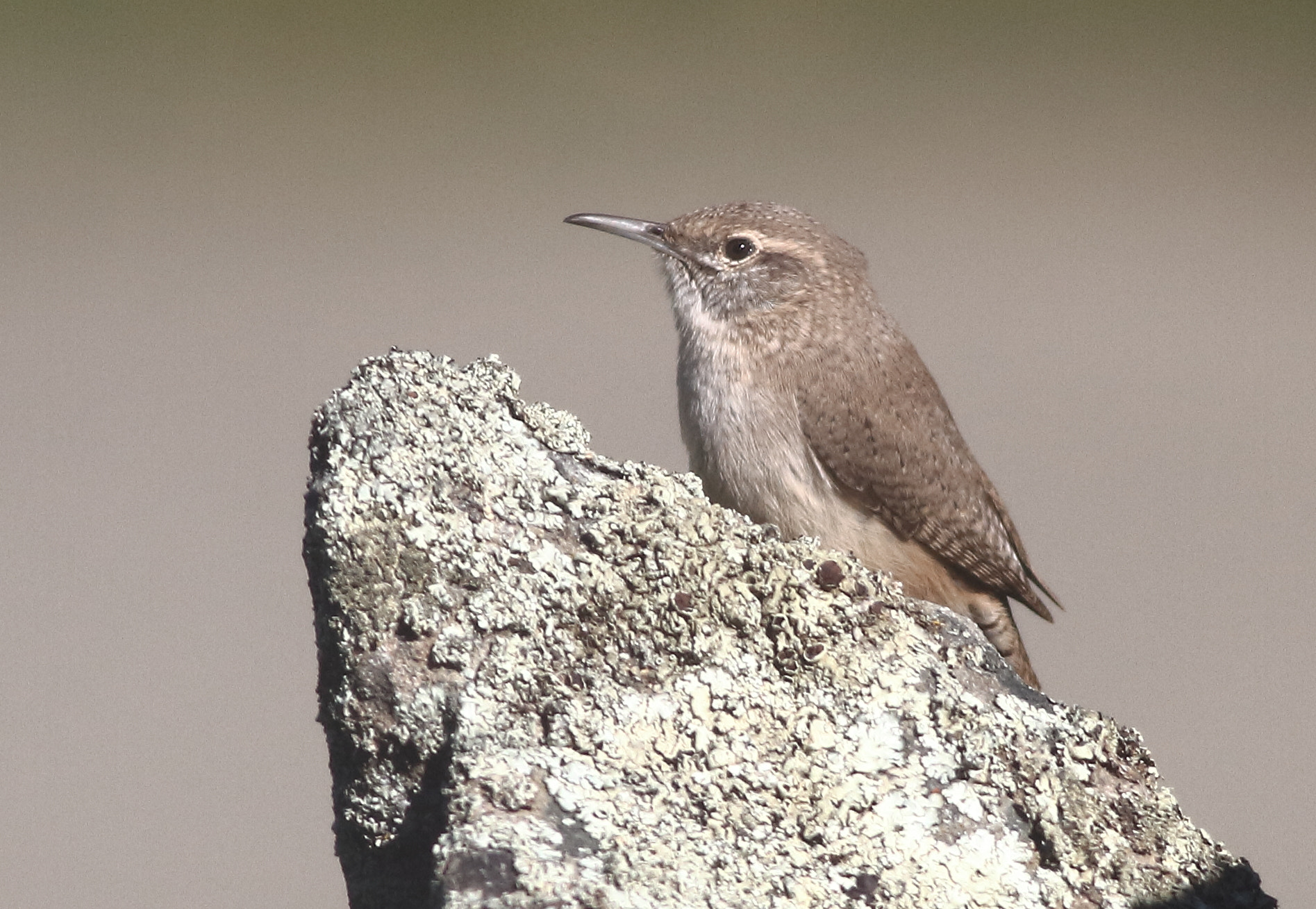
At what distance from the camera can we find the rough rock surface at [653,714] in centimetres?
200

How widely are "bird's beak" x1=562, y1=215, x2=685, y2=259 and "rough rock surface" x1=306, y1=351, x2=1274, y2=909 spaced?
1.94 metres

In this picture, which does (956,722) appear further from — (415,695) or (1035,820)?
(415,695)

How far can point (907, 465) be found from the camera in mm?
3871

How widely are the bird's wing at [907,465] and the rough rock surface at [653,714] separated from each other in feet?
4.25

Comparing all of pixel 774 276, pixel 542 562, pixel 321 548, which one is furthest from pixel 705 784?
pixel 774 276

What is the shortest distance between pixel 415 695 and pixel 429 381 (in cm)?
63

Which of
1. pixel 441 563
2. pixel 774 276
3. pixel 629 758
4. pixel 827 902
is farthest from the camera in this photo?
pixel 774 276

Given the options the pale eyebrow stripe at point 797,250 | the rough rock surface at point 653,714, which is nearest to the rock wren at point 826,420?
the pale eyebrow stripe at point 797,250

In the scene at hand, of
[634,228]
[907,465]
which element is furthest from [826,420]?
[634,228]

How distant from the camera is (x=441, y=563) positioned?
2236 millimetres

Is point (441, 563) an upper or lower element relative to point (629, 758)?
upper

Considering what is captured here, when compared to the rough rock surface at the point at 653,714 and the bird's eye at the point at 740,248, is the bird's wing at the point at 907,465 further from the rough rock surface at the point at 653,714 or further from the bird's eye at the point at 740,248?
the rough rock surface at the point at 653,714

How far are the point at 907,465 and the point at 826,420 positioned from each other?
282mm

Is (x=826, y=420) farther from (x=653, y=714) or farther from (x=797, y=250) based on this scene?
(x=653, y=714)
